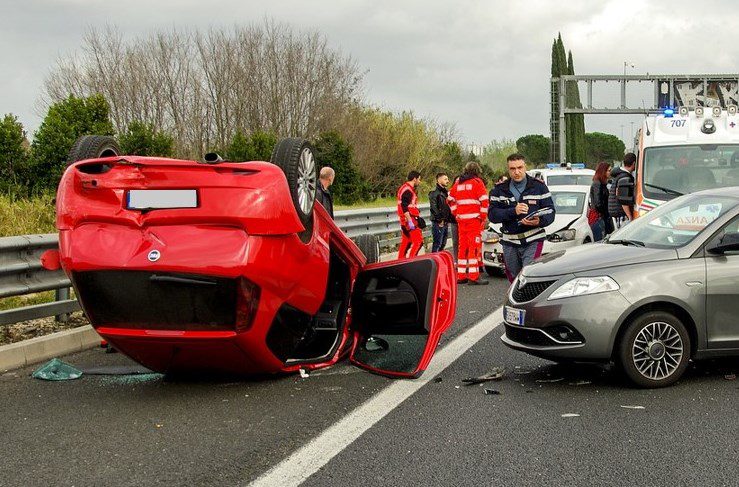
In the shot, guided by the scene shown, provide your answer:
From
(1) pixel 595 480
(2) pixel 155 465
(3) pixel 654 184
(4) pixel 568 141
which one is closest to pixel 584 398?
(1) pixel 595 480

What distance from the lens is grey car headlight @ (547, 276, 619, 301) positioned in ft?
21.2

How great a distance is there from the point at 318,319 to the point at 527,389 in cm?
174

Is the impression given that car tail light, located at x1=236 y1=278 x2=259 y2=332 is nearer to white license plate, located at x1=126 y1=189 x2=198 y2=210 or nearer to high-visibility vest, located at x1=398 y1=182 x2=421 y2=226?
white license plate, located at x1=126 y1=189 x2=198 y2=210

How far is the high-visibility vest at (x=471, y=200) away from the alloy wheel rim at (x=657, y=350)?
7.18 metres

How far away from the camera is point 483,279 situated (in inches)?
560

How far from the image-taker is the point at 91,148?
6.47 meters

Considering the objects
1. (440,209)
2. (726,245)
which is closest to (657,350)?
(726,245)

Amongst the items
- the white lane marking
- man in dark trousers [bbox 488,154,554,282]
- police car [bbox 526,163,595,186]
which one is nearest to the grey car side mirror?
the white lane marking

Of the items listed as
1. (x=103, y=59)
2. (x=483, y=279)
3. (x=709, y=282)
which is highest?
(x=103, y=59)

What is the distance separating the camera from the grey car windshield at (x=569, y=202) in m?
16.0

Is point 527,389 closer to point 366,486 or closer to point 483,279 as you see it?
point 366,486

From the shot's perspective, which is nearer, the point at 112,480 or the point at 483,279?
the point at 112,480

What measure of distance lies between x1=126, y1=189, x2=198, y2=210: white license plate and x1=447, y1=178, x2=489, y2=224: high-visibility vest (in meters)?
8.26

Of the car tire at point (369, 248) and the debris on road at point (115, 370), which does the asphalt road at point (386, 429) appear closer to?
the debris on road at point (115, 370)
